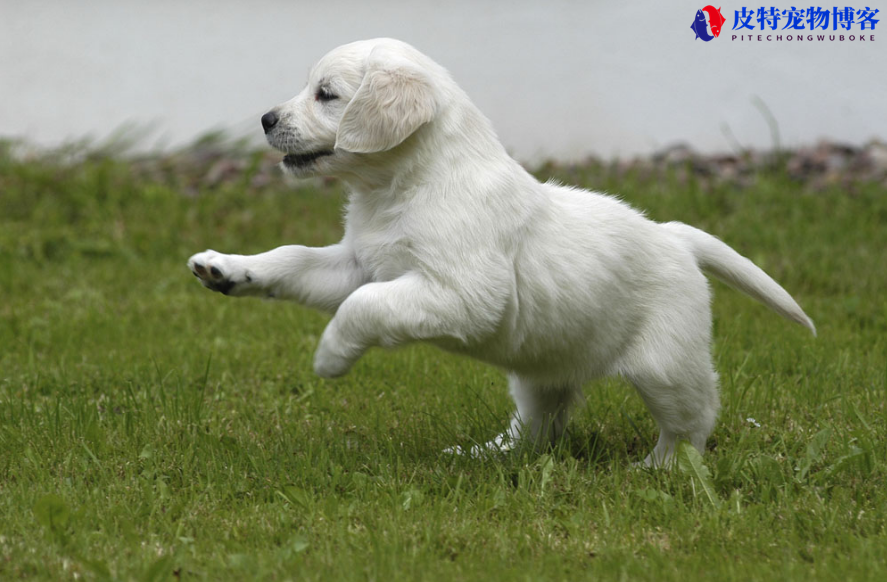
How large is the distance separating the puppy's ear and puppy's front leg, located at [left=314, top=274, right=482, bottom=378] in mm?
436

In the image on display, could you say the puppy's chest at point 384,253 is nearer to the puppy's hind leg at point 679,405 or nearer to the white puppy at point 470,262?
the white puppy at point 470,262

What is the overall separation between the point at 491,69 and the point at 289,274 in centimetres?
522

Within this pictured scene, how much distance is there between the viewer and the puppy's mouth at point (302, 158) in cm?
341

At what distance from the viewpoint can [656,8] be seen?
7980mm

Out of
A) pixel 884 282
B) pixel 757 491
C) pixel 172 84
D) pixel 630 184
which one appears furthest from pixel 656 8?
pixel 757 491

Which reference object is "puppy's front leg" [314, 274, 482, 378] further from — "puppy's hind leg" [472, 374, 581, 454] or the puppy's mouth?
"puppy's hind leg" [472, 374, 581, 454]

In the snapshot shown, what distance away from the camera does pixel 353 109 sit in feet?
10.6

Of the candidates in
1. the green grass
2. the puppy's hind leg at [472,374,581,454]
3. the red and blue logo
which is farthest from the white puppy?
the red and blue logo

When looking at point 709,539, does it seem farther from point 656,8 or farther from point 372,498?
point 656,8

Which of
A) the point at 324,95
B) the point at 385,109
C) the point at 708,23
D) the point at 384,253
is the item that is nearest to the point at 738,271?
the point at 384,253

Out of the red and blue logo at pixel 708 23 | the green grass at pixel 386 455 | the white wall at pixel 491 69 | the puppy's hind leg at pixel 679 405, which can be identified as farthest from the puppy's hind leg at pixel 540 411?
the red and blue logo at pixel 708 23

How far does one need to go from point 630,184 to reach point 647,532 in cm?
463

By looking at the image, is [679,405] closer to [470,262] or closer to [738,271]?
[738,271]

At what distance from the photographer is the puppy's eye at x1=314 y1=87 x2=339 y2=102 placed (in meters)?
3.36
